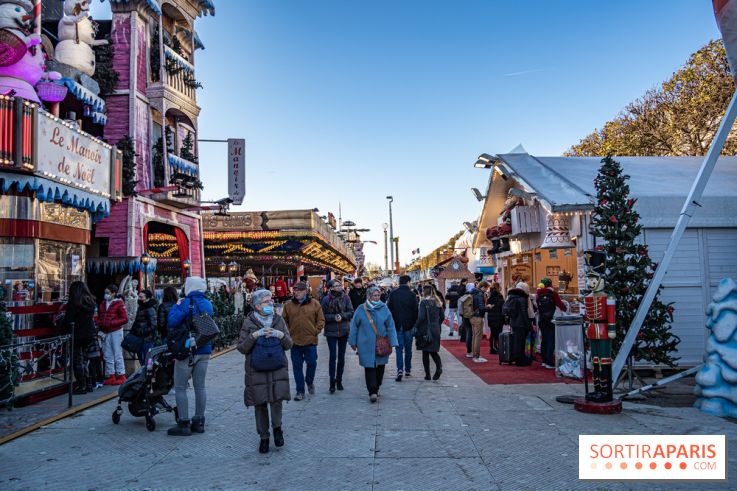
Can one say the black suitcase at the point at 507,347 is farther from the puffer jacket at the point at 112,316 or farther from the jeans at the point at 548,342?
the puffer jacket at the point at 112,316

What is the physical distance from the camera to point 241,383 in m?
9.69

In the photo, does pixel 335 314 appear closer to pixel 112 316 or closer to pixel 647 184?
pixel 112 316

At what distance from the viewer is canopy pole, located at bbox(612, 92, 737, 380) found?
780 centimetres


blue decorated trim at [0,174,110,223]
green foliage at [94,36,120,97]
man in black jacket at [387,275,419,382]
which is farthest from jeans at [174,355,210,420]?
green foliage at [94,36,120,97]

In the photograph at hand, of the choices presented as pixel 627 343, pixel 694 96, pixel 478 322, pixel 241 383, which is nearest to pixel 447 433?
pixel 627 343

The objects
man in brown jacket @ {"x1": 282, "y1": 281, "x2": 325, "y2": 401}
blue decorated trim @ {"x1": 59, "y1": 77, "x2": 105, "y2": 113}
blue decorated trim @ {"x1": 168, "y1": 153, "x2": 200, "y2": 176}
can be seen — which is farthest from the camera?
blue decorated trim @ {"x1": 168, "y1": 153, "x2": 200, "y2": 176}

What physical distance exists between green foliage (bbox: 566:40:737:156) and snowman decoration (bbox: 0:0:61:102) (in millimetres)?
19427

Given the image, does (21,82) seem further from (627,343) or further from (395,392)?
(627,343)

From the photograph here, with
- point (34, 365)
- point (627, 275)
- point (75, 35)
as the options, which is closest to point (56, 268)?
point (34, 365)

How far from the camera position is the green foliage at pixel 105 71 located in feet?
51.4

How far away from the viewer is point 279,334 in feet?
Result: 18.9

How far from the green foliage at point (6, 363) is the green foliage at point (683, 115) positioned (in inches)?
820

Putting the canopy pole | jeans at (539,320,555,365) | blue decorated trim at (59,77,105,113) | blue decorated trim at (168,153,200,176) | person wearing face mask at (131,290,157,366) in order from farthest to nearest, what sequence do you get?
blue decorated trim at (168,153,200,176), blue decorated trim at (59,77,105,113), jeans at (539,320,555,365), person wearing face mask at (131,290,157,366), the canopy pole

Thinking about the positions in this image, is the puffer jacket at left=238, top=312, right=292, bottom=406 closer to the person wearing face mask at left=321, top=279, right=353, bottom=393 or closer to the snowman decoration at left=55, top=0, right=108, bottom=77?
the person wearing face mask at left=321, top=279, right=353, bottom=393
